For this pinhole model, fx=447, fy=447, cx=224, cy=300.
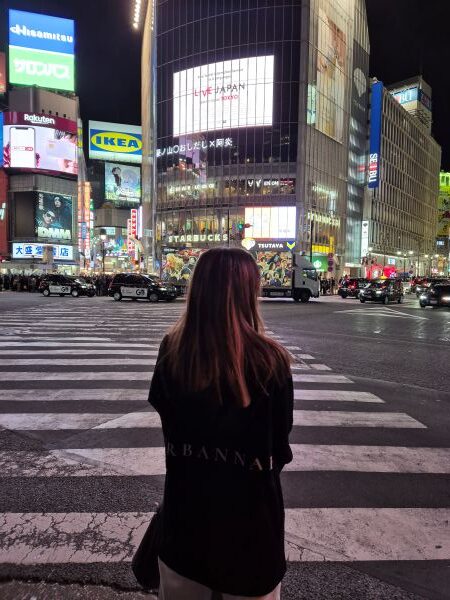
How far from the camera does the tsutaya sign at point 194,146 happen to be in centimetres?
5950

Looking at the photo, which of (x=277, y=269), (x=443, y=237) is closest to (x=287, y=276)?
(x=277, y=269)

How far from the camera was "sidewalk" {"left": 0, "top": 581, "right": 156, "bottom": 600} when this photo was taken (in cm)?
255

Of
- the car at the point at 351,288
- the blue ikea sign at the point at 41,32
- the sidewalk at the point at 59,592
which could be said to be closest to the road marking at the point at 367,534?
the sidewalk at the point at 59,592

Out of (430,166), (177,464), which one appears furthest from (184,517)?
(430,166)

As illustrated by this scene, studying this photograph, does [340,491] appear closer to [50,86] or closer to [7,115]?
[7,115]

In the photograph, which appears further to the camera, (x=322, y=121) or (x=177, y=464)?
(x=322, y=121)

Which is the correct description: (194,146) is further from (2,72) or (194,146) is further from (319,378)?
(319,378)

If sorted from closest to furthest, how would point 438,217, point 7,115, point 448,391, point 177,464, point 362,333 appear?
point 177,464 < point 448,391 < point 362,333 < point 7,115 < point 438,217

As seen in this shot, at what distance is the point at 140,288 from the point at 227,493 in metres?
29.0

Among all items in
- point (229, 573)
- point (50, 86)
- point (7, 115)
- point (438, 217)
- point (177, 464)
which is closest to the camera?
point (229, 573)

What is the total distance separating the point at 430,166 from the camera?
11056cm

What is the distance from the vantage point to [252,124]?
58344 millimetres

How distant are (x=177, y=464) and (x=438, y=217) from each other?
138 m

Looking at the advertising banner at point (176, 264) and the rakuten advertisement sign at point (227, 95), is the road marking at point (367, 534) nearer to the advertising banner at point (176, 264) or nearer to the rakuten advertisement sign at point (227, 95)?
the advertising banner at point (176, 264)
